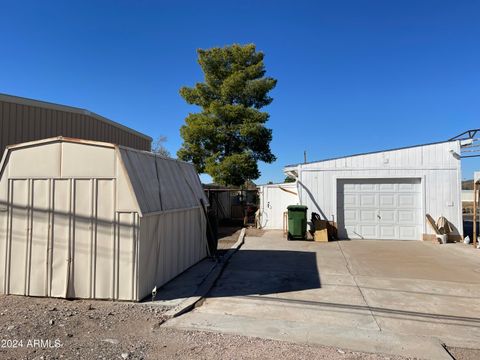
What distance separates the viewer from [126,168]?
5504 mm

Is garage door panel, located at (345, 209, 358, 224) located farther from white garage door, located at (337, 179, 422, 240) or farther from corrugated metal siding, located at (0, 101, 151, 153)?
corrugated metal siding, located at (0, 101, 151, 153)

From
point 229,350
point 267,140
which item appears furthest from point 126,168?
point 267,140

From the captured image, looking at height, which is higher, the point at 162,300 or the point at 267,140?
the point at 267,140

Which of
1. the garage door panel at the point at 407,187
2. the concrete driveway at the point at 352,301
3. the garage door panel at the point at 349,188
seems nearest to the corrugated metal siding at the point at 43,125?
A: the concrete driveway at the point at 352,301

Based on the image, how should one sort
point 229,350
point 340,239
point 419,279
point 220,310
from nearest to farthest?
point 229,350
point 220,310
point 419,279
point 340,239

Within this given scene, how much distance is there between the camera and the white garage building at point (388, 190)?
522 inches

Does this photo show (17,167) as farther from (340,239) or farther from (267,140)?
(267,140)

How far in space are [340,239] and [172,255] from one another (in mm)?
8821

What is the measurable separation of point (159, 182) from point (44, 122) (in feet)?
15.5

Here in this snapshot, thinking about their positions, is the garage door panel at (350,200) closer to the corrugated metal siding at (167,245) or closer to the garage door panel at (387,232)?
the garage door panel at (387,232)

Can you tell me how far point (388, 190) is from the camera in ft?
44.9

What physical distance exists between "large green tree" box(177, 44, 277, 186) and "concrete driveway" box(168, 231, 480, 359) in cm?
1251

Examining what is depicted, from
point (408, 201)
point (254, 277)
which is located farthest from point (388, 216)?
point (254, 277)

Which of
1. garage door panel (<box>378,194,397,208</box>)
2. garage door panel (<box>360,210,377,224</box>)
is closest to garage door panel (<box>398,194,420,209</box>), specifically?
garage door panel (<box>378,194,397,208</box>)
